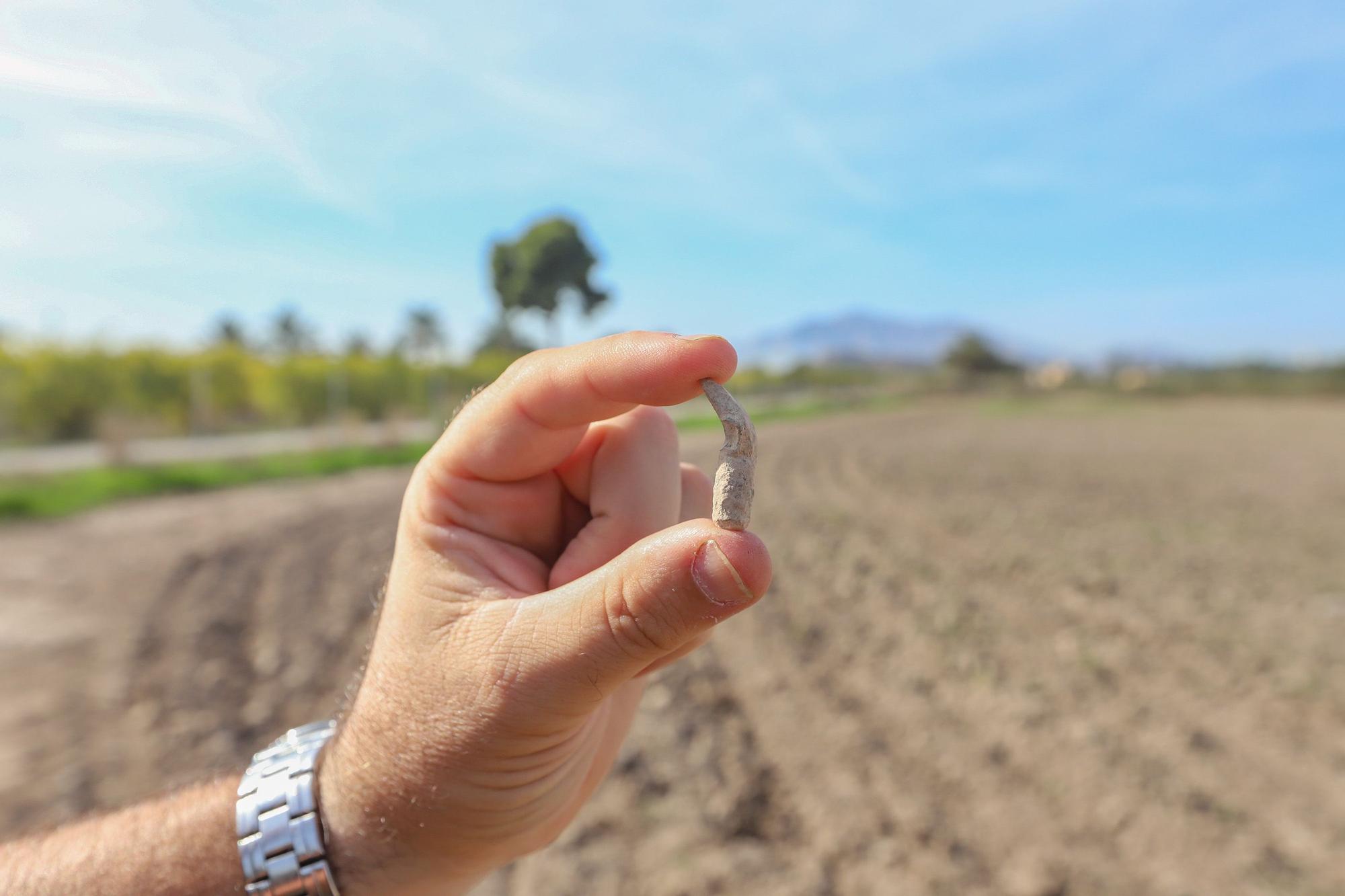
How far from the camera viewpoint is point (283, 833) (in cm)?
162

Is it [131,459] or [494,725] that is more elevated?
[494,725]

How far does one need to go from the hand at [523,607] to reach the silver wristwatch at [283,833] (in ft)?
0.13

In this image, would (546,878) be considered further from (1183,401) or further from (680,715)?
(1183,401)

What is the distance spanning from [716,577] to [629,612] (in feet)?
0.55

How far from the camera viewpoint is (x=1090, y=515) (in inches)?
434

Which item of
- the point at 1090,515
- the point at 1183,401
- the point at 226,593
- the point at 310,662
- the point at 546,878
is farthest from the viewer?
the point at 1183,401

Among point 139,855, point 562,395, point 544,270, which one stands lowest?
point 139,855

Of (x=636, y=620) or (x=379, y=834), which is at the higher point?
(x=636, y=620)

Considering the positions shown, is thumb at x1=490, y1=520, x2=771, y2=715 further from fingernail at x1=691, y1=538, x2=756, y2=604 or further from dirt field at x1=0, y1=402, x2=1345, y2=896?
dirt field at x1=0, y1=402, x2=1345, y2=896

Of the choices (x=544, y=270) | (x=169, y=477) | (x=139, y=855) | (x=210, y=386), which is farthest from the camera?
(x=210, y=386)

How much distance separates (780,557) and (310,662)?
14.7 feet

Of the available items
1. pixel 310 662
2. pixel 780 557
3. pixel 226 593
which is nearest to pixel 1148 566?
pixel 780 557

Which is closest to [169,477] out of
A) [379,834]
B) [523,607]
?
[379,834]

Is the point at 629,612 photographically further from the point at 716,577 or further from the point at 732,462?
the point at 732,462
